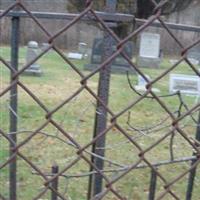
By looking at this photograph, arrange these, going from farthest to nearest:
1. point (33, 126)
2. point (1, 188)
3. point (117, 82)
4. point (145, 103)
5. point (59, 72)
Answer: point (59, 72) → point (117, 82) → point (145, 103) → point (33, 126) → point (1, 188)

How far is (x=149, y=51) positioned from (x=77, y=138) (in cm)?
838

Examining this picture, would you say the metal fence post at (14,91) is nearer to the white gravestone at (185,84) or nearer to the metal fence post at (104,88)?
the metal fence post at (104,88)

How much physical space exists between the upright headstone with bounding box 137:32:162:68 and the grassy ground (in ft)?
3.71

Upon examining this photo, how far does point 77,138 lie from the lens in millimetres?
6305

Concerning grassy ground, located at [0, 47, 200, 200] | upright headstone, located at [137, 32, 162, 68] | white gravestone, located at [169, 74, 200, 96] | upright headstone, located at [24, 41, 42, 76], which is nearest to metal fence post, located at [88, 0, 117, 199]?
grassy ground, located at [0, 47, 200, 200]

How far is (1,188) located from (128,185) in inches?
44.4

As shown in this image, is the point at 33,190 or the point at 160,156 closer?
the point at 33,190

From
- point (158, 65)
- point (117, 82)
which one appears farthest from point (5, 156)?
point (158, 65)

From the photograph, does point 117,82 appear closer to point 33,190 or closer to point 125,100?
point 125,100

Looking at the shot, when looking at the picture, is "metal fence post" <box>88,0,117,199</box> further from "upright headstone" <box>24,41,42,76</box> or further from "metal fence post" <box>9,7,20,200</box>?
"upright headstone" <box>24,41,42,76</box>

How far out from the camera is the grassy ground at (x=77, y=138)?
4.50 m

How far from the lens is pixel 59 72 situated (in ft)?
42.0

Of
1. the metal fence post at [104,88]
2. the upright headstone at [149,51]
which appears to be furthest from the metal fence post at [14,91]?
the upright headstone at [149,51]

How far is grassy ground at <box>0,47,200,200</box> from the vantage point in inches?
177
